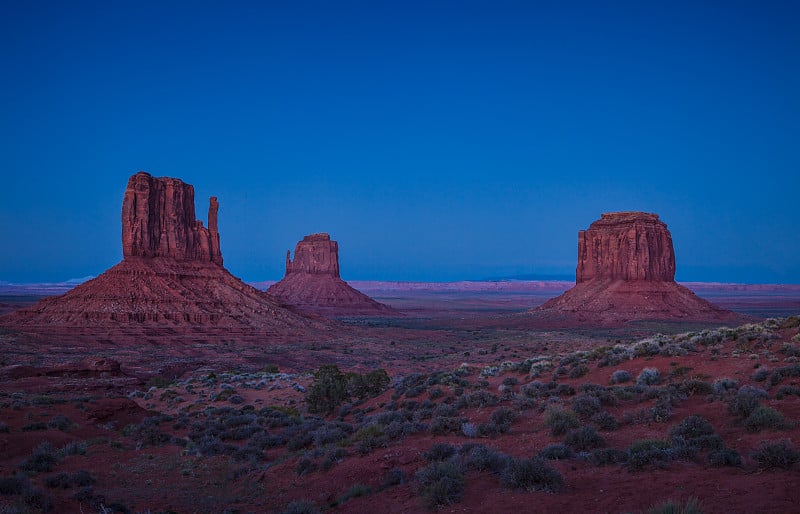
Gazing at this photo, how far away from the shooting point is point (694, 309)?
239ft

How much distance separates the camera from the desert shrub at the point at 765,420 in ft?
26.9

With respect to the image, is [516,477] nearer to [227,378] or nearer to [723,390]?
[723,390]

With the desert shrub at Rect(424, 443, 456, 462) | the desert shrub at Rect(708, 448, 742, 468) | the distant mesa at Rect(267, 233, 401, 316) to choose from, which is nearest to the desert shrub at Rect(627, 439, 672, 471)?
the desert shrub at Rect(708, 448, 742, 468)

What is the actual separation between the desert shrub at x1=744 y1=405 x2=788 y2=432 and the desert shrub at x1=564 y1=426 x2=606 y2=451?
237 centimetres

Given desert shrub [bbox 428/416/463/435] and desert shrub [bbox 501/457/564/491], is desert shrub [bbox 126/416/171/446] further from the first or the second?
desert shrub [bbox 501/457/564/491]

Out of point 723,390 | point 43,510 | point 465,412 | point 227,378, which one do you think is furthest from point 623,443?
point 227,378

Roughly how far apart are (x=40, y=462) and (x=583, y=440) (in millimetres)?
11517

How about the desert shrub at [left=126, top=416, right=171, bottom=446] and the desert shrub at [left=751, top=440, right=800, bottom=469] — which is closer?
the desert shrub at [left=751, top=440, right=800, bottom=469]

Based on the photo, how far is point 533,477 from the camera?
725 cm

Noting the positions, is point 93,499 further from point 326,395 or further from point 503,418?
point 326,395

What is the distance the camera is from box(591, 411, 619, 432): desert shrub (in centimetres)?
981

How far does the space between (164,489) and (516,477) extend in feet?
23.5

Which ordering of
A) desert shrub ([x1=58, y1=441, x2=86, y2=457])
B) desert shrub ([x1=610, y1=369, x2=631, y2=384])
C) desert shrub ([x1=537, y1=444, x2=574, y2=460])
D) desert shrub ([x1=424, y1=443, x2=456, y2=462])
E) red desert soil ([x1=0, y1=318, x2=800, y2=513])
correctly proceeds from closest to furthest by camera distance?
red desert soil ([x1=0, y1=318, x2=800, y2=513]) → desert shrub ([x1=537, y1=444, x2=574, y2=460]) → desert shrub ([x1=424, y1=443, x2=456, y2=462]) → desert shrub ([x1=58, y1=441, x2=86, y2=457]) → desert shrub ([x1=610, y1=369, x2=631, y2=384])

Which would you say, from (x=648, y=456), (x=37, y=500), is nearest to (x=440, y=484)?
(x=648, y=456)
